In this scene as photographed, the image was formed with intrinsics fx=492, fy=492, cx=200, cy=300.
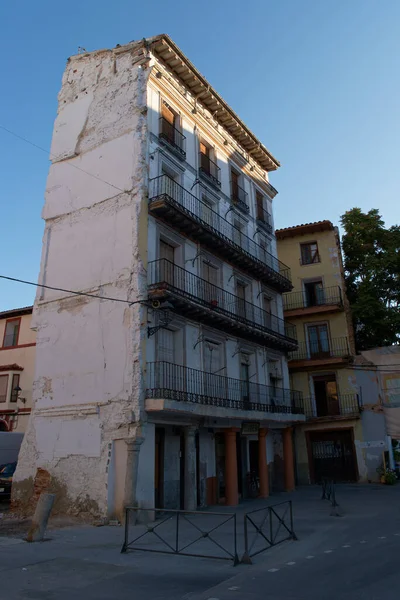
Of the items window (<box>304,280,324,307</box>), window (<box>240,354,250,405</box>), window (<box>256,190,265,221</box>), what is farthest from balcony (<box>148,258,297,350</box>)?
window (<box>304,280,324,307</box>)

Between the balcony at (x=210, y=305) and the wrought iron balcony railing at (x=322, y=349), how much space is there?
472cm

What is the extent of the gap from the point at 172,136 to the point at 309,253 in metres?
14.1

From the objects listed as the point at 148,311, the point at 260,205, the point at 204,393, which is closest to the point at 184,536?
the point at 204,393

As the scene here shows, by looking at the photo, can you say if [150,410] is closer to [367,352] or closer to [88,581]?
[88,581]

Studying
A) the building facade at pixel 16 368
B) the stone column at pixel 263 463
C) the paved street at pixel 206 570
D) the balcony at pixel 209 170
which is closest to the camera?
the paved street at pixel 206 570

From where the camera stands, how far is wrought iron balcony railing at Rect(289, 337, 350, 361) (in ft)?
89.0

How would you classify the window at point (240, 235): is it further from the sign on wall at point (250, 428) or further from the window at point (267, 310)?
the sign on wall at point (250, 428)

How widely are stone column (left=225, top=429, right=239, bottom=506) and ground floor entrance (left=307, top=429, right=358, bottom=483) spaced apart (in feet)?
33.8

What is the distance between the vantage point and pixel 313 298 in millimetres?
29406

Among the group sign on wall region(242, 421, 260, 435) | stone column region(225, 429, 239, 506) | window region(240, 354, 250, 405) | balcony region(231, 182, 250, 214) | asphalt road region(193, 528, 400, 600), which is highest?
balcony region(231, 182, 250, 214)

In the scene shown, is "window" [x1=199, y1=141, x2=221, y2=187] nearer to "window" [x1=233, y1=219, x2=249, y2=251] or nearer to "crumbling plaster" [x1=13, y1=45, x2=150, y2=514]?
"window" [x1=233, y1=219, x2=249, y2=251]

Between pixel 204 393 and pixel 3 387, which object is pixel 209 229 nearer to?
pixel 204 393

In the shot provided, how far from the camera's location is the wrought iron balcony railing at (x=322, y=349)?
2712 cm

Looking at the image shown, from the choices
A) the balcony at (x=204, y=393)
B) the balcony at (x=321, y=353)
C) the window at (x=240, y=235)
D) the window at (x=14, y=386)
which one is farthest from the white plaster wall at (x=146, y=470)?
the balcony at (x=321, y=353)
